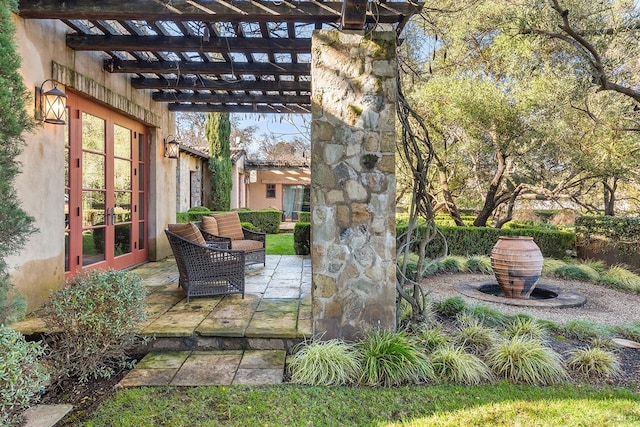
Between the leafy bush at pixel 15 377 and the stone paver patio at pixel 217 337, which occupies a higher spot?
the leafy bush at pixel 15 377

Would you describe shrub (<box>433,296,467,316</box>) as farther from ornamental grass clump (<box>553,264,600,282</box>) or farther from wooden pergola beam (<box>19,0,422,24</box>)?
ornamental grass clump (<box>553,264,600,282</box>)

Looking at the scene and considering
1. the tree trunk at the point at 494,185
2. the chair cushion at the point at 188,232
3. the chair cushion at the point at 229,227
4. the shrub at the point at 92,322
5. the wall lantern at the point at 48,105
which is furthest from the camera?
the tree trunk at the point at 494,185

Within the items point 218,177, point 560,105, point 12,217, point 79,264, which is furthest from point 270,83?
point 218,177

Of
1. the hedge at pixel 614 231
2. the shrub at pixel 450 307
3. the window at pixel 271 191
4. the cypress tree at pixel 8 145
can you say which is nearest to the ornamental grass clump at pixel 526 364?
the shrub at pixel 450 307

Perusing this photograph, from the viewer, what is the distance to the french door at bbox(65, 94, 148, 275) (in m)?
4.70

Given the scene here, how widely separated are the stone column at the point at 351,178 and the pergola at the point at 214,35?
35 cm

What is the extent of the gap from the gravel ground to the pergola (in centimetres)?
309

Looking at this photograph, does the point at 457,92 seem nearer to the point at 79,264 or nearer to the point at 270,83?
the point at 270,83

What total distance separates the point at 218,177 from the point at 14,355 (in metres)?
13.7

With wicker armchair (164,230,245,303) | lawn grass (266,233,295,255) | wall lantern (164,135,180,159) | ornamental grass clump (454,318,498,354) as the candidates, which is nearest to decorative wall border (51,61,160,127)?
wall lantern (164,135,180,159)

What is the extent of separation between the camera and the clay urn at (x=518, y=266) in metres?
5.79

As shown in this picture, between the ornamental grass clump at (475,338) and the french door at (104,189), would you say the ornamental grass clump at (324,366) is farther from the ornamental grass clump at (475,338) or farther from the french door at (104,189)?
the french door at (104,189)

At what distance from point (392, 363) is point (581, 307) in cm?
407

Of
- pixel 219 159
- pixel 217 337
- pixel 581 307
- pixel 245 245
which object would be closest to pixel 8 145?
pixel 217 337
